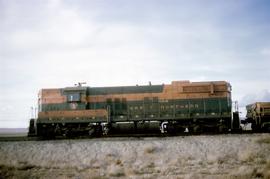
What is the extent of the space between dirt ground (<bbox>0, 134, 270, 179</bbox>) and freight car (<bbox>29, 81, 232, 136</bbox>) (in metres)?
4.45

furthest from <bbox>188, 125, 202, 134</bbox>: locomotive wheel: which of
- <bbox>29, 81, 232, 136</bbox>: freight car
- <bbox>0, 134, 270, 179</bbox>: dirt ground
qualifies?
<bbox>0, 134, 270, 179</bbox>: dirt ground

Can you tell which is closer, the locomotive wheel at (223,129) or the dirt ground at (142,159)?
the dirt ground at (142,159)

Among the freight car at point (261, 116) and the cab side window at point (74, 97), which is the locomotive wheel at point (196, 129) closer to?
the freight car at point (261, 116)

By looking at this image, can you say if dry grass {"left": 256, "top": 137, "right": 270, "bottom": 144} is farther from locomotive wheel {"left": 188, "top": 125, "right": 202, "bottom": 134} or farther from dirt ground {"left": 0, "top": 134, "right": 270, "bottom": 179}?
locomotive wheel {"left": 188, "top": 125, "right": 202, "bottom": 134}

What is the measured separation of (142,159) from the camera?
13.8 m

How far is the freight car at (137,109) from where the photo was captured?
21.6 m

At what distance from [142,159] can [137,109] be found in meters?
8.87

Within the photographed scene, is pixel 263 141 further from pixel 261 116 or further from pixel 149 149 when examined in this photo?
pixel 149 149

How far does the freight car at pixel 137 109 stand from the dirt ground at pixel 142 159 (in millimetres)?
4452

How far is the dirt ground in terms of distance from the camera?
11.3m

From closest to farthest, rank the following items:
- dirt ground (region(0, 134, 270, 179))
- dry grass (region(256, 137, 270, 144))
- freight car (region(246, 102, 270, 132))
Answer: dirt ground (region(0, 134, 270, 179))
dry grass (region(256, 137, 270, 144))
freight car (region(246, 102, 270, 132))

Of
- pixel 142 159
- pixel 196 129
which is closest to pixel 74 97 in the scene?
pixel 196 129

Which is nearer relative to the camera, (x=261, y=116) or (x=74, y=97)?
(x=261, y=116)

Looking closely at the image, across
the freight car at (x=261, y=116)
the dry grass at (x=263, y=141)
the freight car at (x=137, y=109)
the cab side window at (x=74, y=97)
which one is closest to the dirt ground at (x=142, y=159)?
the dry grass at (x=263, y=141)
